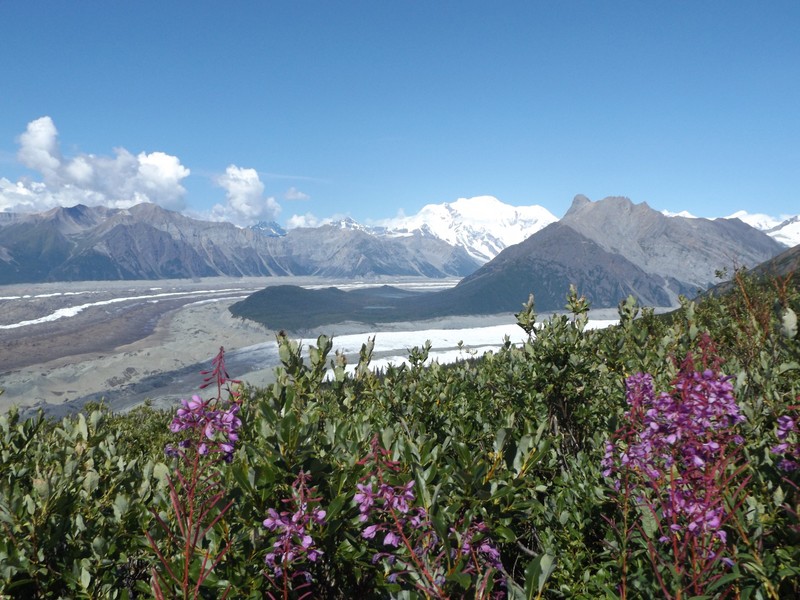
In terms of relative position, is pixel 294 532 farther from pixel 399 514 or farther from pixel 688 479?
pixel 688 479

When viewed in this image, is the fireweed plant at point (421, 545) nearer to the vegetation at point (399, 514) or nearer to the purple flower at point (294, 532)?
the vegetation at point (399, 514)

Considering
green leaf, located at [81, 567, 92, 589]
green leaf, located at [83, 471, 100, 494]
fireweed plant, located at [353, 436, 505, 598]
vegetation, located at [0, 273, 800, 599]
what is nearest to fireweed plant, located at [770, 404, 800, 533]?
vegetation, located at [0, 273, 800, 599]

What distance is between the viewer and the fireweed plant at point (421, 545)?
2664 mm

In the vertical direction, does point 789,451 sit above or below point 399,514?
above

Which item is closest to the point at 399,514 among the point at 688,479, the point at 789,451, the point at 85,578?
the point at 688,479

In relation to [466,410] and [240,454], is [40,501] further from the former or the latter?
[466,410]

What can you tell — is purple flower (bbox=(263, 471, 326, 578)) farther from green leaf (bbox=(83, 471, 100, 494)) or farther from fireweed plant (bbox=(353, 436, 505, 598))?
green leaf (bbox=(83, 471, 100, 494))

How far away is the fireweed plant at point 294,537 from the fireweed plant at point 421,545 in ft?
1.20

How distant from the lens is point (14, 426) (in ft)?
21.8

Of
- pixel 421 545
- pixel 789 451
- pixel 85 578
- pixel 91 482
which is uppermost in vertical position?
pixel 789 451

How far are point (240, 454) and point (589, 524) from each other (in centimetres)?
412

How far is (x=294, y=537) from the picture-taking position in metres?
3.27

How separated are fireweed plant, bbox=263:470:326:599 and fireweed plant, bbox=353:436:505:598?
14.4 inches

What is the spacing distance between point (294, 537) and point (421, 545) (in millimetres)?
933
